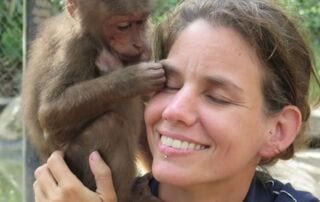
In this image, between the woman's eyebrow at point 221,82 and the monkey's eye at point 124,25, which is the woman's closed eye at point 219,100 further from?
the monkey's eye at point 124,25

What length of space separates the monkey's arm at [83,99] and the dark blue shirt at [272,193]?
576 mm

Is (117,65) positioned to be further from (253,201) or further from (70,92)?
(253,201)

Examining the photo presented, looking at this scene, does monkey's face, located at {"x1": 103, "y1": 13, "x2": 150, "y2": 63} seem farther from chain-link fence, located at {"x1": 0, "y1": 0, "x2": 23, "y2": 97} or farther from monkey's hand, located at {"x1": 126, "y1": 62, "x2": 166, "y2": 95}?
chain-link fence, located at {"x1": 0, "y1": 0, "x2": 23, "y2": 97}

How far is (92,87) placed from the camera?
2.92 metres

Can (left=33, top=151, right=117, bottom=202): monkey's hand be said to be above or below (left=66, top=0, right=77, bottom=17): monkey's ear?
below

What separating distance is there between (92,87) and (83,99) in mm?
64

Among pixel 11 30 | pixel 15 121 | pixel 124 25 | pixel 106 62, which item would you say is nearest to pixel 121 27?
pixel 124 25

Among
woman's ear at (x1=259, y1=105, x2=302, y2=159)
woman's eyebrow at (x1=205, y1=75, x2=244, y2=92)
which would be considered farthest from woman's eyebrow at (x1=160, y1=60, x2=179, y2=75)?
woman's ear at (x1=259, y1=105, x2=302, y2=159)

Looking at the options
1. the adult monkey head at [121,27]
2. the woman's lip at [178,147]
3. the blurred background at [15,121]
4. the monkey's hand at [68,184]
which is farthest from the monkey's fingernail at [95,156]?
the blurred background at [15,121]

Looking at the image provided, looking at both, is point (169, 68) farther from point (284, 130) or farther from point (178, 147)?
point (284, 130)

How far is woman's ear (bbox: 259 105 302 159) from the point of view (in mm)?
2447

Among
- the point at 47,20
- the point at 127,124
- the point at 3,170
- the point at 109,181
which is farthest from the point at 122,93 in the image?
the point at 3,170

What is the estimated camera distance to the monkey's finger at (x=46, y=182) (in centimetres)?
274

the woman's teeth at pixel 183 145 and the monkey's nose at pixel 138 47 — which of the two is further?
the monkey's nose at pixel 138 47
